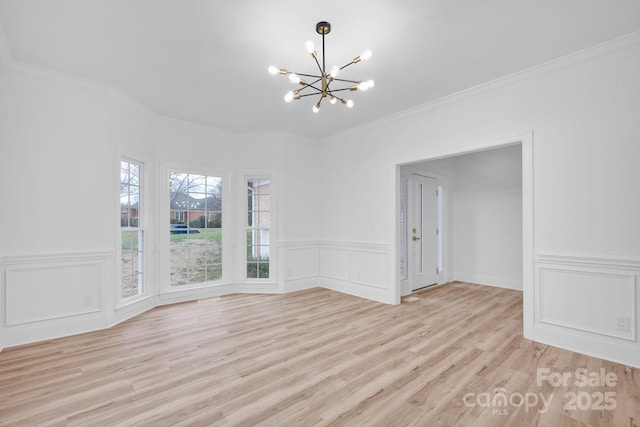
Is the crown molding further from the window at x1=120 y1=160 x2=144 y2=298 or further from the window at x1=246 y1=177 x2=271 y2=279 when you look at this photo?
the window at x1=120 y1=160 x2=144 y2=298

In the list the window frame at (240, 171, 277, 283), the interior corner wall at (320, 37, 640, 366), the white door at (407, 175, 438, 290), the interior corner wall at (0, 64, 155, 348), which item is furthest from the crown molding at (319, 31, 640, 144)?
the interior corner wall at (0, 64, 155, 348)

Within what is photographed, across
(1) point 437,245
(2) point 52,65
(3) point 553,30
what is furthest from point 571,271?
(2) point 52,65

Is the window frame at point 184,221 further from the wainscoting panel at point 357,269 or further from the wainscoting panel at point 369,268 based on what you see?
the wainscoting panel at point 369,268

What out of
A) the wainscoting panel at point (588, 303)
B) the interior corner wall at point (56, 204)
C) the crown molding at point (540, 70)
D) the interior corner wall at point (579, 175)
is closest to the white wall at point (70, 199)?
the interior corner wall at point (56, 204)

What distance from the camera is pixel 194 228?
16.3 feet

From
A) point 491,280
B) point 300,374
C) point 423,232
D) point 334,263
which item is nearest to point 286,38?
point 300,374

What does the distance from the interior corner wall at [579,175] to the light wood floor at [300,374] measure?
14.4 inches

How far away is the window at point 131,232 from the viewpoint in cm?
404

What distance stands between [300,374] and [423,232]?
389cm

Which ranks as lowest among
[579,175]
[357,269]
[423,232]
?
[357,269]

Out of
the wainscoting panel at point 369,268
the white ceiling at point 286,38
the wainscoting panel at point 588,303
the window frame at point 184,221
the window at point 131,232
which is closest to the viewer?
the white ceiling at point 286,38

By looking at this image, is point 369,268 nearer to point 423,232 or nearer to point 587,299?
point 423,232

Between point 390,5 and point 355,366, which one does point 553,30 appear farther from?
point 355,366

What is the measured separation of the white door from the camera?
540cm
